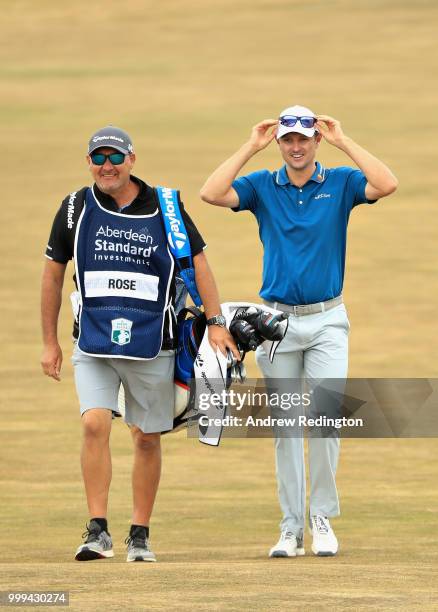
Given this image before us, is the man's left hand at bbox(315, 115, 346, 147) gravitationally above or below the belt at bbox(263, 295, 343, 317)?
above

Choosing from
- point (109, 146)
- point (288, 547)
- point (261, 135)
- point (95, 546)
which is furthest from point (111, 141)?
point (288, 547)

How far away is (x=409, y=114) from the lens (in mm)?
25875

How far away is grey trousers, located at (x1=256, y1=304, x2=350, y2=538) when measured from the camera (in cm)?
799

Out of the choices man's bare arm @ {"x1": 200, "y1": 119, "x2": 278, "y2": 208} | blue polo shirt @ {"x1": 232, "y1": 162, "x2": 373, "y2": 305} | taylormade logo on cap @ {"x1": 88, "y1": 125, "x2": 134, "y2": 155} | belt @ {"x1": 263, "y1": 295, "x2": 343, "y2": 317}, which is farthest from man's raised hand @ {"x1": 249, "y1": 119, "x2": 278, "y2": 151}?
taylormade logo on cap @ {"x1": 88, "y1": 125, "x2": 134, "y2": 155}

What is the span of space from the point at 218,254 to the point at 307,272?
11.2 meters

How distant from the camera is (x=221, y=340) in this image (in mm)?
7574

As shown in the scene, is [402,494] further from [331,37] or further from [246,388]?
[331,37]

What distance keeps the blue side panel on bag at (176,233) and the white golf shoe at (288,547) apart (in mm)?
1312

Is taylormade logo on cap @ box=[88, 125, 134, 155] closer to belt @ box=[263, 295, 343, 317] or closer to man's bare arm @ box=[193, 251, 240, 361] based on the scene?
man's bare arm @ box=[193, 251, 240, 361]

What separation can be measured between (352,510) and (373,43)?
22207mm

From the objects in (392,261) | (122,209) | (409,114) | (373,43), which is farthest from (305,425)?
(373,43)

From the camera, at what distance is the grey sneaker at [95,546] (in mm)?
7312

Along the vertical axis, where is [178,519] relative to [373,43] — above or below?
below

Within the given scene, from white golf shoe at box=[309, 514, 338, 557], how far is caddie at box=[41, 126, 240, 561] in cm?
86
